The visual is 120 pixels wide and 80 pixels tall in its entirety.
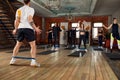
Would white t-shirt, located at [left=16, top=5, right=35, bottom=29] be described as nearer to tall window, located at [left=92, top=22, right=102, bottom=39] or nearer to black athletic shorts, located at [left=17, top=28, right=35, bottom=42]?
black athletic shorts, located at [left=17, top=28, right=35, bottom=42]

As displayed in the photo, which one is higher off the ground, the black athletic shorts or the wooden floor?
the black athletic shorts

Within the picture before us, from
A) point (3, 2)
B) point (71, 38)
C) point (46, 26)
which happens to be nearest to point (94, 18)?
point (46, 26)

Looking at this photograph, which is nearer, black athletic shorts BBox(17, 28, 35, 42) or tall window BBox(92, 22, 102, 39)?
black athletic shorts BBox(17, 28, 35, 42)

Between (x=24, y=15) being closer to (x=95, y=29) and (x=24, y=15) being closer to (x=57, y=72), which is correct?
(x=57, y=72)

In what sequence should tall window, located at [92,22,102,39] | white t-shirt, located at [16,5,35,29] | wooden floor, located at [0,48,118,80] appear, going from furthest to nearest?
tall window, located at [92,22,102,39], white t-shirt, located at [16,5,35,29], wooden floor, located at [0,48,118,80]

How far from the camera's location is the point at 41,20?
1964cm

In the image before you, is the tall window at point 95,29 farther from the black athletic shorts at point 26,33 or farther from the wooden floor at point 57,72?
the black athletic shorts at point 26,33

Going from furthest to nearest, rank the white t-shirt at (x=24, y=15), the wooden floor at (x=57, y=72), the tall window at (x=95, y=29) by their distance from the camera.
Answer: the tall window at (x=95, y=29)
the white t-shirt at (x=24, y=15)
the wooden floor at (x=57, y=72)

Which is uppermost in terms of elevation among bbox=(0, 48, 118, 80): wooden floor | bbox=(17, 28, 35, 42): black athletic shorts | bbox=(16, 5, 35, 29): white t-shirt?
bbox=(16, 5, 35, 29): white t-shirt

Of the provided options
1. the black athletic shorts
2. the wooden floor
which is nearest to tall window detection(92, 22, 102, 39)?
the wooden floor

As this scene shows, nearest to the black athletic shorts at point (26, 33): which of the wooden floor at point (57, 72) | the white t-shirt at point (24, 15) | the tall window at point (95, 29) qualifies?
the white t-shirt at point (24, 15)

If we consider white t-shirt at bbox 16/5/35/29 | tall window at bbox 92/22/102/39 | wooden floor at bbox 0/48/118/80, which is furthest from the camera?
tall window at bbox 92/22/102/39

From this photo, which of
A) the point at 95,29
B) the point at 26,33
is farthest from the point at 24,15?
the point at 95,29

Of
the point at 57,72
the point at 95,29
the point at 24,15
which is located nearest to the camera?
the point at 57,72
